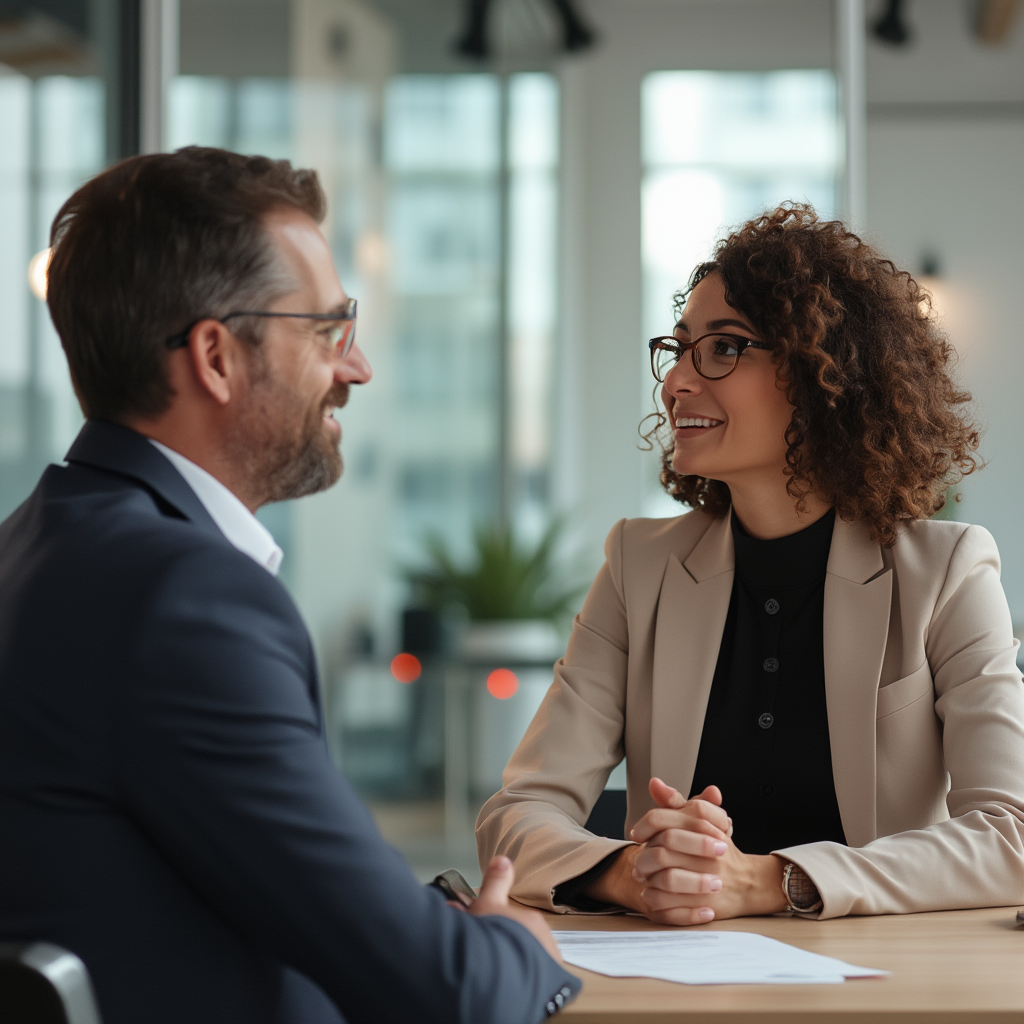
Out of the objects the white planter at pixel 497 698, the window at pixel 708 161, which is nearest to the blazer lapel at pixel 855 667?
the white planter at pixel 497 698

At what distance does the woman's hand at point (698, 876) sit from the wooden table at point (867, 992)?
82 millimetres

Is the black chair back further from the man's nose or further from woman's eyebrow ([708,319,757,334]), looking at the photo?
the man's nose

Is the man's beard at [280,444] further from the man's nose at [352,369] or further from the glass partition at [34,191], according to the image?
the glass partition at [34,191]

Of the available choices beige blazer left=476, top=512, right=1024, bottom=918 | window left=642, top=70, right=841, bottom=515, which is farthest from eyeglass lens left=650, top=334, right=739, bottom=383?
window left=642, top=70, right=841, bottom=515

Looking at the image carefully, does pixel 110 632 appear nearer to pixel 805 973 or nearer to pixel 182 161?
pixel 182 161

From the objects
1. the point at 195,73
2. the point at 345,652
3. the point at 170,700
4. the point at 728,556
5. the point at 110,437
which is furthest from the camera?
the point at 345,652

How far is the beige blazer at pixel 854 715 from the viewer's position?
1.52 m

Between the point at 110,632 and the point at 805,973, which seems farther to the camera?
the point at 805,973

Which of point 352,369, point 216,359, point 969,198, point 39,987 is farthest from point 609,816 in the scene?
point 969,198

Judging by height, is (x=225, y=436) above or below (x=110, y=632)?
above

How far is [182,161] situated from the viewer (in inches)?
48.0

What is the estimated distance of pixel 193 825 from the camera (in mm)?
936

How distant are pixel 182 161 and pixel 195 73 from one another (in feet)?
12.6

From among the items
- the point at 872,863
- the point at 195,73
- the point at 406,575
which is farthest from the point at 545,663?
the point at 872,863
